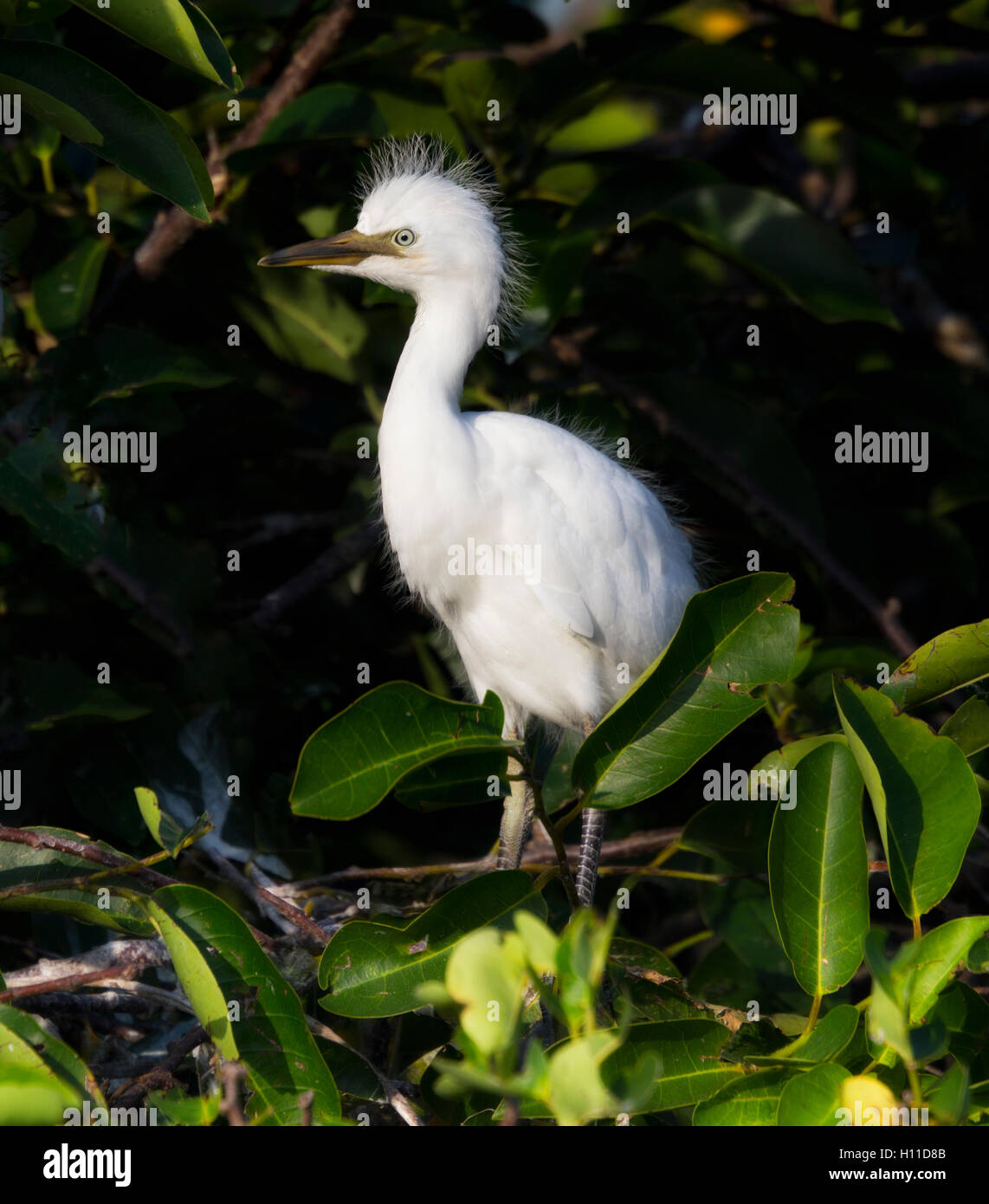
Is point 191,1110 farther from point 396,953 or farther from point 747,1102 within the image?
point 747,1102

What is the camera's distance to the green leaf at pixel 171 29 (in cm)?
136

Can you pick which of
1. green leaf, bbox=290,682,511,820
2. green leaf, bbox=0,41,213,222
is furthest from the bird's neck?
green leaf, bbox=290,682,511,820

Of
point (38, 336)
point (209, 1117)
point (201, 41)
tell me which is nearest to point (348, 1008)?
point (209, 1117)

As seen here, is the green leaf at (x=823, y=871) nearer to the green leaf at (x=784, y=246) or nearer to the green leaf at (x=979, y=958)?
the green leaf at (x=979, y=958)

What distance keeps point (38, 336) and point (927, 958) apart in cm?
188

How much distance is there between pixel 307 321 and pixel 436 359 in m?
0.45

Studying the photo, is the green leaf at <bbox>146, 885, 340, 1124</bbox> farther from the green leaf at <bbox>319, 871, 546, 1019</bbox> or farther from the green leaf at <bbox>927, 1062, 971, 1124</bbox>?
the green leaf at <bbox>927, 1062, 971, 1124</bbox>

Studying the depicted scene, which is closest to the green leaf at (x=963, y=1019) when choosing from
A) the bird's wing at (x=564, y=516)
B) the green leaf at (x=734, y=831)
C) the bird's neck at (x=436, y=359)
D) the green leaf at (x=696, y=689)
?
the green leaf at (x=696, y=689)

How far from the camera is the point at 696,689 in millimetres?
1269

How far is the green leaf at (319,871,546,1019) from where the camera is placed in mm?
1289

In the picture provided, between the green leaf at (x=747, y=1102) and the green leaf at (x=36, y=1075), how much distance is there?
0.56 meters

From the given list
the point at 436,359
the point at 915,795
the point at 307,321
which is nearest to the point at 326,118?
the point at 307,321

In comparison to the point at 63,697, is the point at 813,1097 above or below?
below

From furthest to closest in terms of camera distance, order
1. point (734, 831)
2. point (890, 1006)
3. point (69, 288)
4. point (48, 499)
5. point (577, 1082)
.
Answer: point (69, 288), point (734, 831), point (48, 499), point (890, 1006), point (577, 1082)
